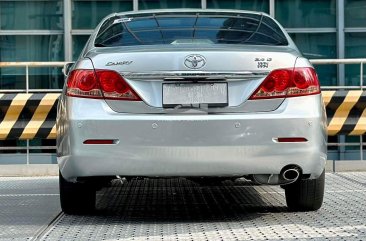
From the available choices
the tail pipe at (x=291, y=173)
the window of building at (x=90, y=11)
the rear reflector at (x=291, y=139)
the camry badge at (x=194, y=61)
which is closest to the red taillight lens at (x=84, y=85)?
the camry badge at (x=194, y=61)

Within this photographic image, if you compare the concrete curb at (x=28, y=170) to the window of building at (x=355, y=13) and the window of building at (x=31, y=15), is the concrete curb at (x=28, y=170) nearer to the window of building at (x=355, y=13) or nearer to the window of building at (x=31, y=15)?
the window of building at (x=31, y=15)

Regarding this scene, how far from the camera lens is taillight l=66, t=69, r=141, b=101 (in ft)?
19.9

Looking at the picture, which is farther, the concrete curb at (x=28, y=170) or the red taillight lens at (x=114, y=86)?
the concrete curb at (x=28, y=170)

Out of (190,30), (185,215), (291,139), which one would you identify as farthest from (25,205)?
(291,139)

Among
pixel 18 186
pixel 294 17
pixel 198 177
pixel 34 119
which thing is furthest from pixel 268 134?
pixel 294 17

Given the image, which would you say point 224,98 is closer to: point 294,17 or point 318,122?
point 318,122

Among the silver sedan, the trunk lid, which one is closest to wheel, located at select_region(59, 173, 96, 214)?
the silver sedan

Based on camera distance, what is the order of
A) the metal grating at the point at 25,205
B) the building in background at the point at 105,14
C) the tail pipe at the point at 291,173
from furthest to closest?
the building in background at the point at 105,14 → the metal grating at the point at 25,205 → the tail pipe at the point at 291,173

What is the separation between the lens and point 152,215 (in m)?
6.86

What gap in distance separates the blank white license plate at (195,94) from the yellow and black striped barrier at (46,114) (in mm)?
4642

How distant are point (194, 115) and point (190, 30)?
99cm

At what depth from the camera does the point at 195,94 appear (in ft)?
19.8

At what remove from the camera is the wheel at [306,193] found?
6.70 meters

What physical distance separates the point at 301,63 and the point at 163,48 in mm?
967
